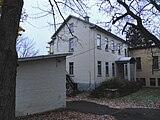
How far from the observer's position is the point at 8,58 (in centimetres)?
378

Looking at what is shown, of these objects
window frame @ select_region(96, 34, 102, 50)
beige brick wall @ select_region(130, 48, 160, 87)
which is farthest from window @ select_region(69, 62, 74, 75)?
beige brick wall @ select_region(130, 48, 160, 87)

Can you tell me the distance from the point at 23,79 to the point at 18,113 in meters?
1.81

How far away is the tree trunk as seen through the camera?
3.65 metres

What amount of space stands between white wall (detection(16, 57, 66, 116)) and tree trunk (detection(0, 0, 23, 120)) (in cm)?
889

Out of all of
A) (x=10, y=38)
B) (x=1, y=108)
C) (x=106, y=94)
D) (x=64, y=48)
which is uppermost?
(x=64, y=48)

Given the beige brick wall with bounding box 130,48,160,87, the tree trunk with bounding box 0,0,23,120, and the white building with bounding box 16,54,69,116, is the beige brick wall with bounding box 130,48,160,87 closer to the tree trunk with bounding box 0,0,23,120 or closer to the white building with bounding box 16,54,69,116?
the white building with bounding box 16,54,69,116

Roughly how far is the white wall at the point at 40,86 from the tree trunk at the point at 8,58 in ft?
29.2

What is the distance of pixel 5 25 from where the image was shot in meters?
3.89

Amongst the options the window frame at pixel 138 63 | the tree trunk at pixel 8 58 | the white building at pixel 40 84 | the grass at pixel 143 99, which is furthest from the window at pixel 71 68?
the tree trunk at pixel 8 58

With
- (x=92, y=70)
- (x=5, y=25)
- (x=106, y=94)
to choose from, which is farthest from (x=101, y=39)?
(x=5, y=25)

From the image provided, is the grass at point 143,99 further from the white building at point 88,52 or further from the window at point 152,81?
the window at point 152,81

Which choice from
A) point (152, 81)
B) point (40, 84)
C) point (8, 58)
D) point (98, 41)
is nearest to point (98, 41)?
point (98, 41)

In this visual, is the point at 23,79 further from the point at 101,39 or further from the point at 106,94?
the point at 101,39

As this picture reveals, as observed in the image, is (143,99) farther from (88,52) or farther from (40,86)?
(40,86)
